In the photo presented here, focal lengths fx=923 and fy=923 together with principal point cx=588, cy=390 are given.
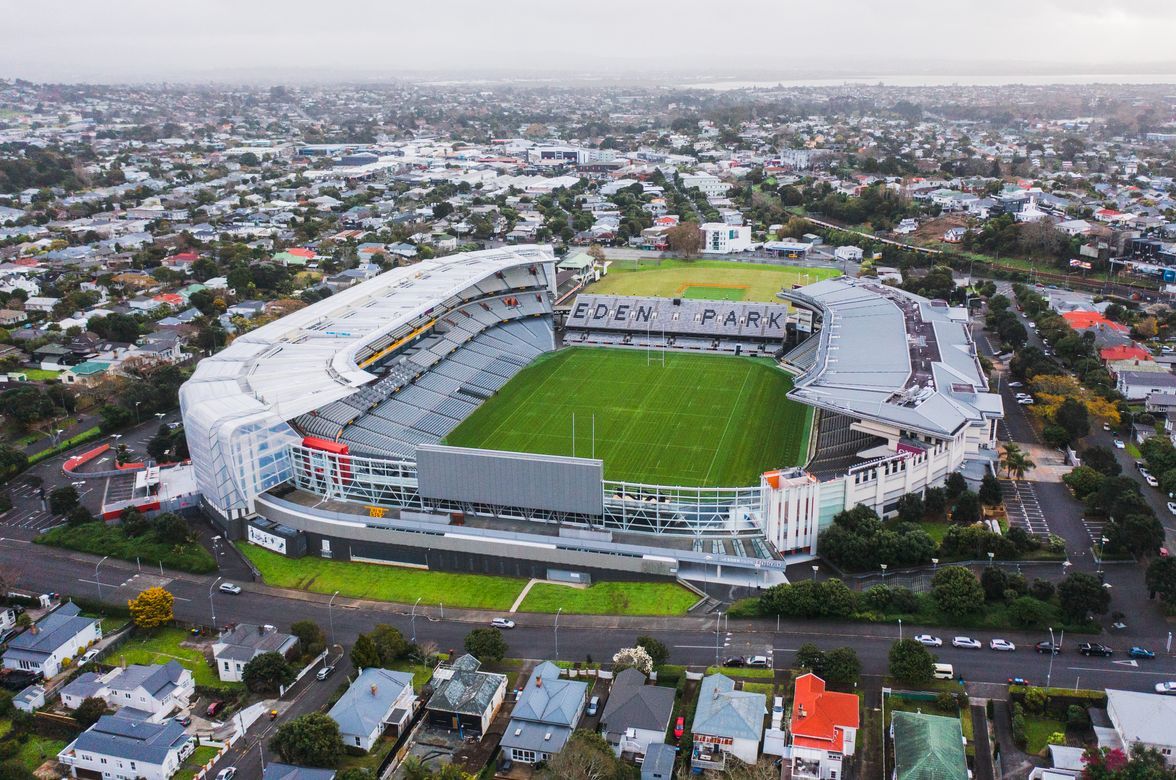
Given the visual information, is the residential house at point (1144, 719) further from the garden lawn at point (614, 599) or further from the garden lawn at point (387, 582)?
the garden lawn at point (387, 582)

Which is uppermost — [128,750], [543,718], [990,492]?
[543,718]

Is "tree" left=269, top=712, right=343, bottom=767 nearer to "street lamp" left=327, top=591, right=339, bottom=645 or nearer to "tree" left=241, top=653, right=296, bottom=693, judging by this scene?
"tree" left=241, top=653, right=296, bottom=693

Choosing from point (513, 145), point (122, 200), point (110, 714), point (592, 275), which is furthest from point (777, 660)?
point (513, 145)

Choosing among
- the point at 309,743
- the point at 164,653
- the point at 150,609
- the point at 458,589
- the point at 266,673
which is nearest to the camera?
the point at 309,743

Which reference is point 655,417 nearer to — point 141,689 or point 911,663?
point 911,663

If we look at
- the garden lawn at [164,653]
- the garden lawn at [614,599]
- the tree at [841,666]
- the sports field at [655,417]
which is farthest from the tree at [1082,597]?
the garden lawn at [164,653]

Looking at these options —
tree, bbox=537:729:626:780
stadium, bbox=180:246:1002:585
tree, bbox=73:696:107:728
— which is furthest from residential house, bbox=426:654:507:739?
tree, bbox=73:696:107:728

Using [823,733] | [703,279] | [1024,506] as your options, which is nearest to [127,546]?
[823,733]
